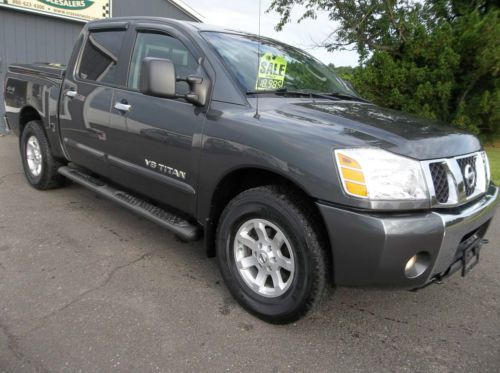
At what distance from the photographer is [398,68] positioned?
8.73 m

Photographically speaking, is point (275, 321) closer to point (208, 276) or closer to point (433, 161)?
point (208, 276)

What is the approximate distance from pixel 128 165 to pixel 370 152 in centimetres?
199

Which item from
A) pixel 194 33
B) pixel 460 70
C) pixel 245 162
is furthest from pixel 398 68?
pixel 245 162

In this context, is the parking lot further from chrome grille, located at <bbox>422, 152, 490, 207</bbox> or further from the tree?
the tree

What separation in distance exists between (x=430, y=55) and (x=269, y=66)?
6761 mm

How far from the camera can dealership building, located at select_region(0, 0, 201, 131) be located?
815 cm

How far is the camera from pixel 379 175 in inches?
81.8

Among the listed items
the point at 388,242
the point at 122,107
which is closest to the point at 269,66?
the point at 122,107

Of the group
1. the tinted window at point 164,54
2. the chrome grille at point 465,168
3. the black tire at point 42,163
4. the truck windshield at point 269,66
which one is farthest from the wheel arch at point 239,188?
the black tire at point 42,163

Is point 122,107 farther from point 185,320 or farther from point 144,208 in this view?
point 185,320

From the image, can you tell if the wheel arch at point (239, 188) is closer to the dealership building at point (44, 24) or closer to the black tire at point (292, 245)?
the black tire at point (292, 245)

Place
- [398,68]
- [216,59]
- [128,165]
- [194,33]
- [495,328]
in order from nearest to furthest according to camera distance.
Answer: [495,328], [216,59], [194,33], [128,165], [398,68]

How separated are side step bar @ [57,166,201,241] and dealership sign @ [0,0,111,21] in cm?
566

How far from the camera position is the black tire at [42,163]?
457 centimetres
